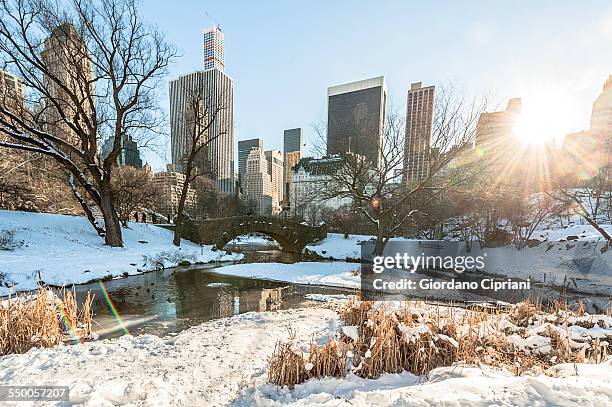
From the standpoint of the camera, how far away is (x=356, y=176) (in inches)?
643

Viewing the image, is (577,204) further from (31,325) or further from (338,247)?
(31,325)

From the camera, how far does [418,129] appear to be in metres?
15.1

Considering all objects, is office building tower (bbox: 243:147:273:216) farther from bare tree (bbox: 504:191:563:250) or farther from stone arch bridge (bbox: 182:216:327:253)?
bare tree (bbox: 504:191:563:250)

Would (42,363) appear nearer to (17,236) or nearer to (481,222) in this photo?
(17,236)

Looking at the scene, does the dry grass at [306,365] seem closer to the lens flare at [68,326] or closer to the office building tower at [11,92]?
the lens flare at [68,326]

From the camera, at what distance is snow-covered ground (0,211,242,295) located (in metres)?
9.70

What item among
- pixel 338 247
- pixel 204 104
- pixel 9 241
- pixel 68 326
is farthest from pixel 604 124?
pixel 9 241

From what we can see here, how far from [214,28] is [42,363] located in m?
53.9

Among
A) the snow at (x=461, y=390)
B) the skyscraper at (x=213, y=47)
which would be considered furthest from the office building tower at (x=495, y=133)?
the skyscraper at (x=213, y=47)

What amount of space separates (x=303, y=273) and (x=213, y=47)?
148 feet

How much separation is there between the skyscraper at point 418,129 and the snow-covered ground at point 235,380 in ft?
44.4

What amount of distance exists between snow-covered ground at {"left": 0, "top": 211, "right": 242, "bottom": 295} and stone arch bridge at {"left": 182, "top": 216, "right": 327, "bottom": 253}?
1545mm

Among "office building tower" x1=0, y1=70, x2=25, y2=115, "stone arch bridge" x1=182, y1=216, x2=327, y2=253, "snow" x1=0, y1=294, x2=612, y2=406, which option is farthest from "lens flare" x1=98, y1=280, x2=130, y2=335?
"stone arch bridge" x1=182, y1=216, x2=327, y2=253

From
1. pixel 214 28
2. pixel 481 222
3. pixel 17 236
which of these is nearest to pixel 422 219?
pixel 481 222
